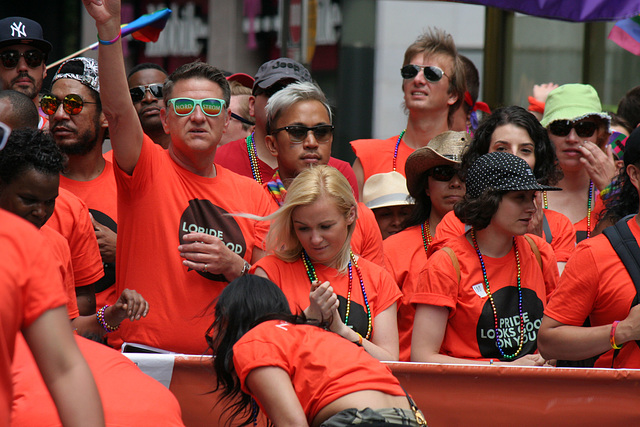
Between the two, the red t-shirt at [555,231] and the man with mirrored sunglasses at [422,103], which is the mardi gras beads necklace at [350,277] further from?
the man with mirrored sunglasses at [422,103]

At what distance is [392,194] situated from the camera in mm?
5145

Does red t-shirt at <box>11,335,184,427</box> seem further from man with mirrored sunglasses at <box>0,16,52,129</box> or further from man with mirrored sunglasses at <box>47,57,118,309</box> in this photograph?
man with mirrored sunglasses at <box>0,16,52,129</box>

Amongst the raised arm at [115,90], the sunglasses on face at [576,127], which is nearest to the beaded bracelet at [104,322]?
the raised arm at [115,90]

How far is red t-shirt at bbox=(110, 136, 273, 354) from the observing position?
3900mm

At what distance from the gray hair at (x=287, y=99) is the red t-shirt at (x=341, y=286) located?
3.25ft

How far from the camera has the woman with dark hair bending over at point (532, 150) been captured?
15.6ft

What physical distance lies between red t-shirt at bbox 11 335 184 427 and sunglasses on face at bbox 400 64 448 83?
3.16 metres

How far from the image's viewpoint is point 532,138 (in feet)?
15.9

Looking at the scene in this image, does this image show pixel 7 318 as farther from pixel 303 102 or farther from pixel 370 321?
pixel 303 102

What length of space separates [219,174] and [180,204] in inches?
12.9

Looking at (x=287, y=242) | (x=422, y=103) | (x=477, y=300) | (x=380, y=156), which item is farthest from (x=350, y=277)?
(x=422, y=103)

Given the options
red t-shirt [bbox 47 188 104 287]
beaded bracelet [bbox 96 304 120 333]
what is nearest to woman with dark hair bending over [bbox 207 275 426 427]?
beaded bracelet [bbox 96 304 120 333]

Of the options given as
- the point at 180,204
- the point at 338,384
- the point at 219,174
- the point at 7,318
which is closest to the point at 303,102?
the point at 219,174

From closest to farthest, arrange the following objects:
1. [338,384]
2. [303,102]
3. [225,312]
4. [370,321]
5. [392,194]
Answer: [338,384], [225,312], [370,321], [303,102], [392,194]
